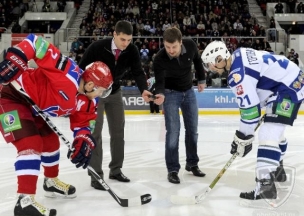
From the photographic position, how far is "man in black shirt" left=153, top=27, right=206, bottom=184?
3.50m

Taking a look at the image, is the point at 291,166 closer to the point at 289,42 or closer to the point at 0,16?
the point at 289,42

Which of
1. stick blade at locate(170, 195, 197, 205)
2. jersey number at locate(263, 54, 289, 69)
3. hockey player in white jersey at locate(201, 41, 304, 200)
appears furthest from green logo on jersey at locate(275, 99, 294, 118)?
stick blade at locate(170, 195, 197, 205)

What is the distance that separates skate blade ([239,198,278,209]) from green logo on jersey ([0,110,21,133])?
1465mm

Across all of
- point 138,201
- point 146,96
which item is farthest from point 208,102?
point 138,201

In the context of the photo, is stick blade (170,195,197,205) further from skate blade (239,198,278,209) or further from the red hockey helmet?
the red hockey helmet

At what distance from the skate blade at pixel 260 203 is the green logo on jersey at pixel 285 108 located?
0.55m

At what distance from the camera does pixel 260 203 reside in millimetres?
2783

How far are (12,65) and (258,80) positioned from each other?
1490 mm

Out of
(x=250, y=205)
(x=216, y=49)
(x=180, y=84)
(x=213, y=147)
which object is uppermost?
(x=216, y=49)

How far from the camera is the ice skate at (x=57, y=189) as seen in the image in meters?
3.01

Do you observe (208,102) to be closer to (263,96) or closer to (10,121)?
(263,96)

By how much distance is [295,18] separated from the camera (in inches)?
589

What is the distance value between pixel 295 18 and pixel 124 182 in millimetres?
13122

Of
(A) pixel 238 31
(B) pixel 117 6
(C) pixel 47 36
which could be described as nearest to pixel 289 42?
(A) pixel 238 31
